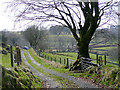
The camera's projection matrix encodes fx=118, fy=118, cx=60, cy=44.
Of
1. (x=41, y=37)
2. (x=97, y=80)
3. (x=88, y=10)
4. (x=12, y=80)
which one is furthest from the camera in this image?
(x=41, y=37)

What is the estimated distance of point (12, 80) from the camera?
331cm

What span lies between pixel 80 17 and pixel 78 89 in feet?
22.1

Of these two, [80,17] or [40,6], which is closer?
[40,6]

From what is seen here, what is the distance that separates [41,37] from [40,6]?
3914 centimetres

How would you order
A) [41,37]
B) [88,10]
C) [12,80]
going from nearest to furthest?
[12,80], [88,10], [41,37]

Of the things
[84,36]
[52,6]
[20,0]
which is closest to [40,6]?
[52,6]

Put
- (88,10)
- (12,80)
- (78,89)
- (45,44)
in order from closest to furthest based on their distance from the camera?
(12,80)
(78,89)
(88,10)
(45,44)

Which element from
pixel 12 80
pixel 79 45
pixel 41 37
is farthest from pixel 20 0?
pixel 41 37

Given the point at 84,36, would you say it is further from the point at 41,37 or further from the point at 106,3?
the point at 41,37

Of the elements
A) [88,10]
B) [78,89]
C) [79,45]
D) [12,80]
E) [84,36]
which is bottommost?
[78,89]

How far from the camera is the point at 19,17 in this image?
339 inches

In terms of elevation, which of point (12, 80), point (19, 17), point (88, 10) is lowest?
point (12, 80)

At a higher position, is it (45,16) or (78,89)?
(45,16)

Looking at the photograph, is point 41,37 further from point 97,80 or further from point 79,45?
point 97,80
